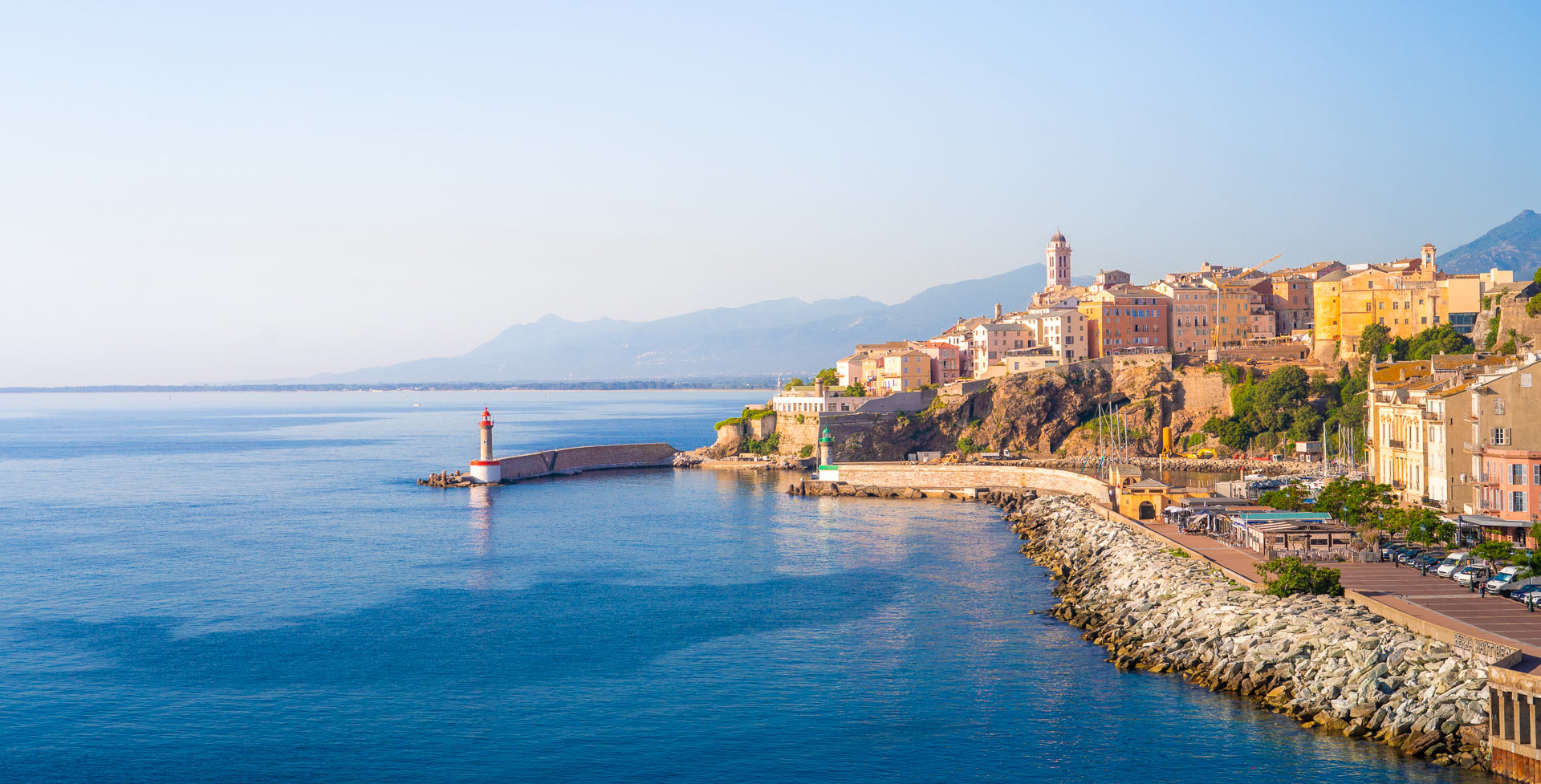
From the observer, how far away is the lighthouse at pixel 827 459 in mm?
74500

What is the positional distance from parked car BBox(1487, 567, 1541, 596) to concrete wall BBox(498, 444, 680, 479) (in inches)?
2372

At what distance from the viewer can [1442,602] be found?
27.5 meters

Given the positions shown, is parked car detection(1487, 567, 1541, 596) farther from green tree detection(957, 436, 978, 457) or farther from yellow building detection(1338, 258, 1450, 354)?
green tree detection(957, 436, 978, 457)

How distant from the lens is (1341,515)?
132 feet

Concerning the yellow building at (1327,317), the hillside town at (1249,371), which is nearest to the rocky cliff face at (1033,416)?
the hillside town at (1249,371)

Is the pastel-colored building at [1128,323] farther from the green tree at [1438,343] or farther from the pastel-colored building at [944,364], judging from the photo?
the green tree at [1438,343]

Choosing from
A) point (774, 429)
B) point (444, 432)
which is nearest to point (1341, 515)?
point (774, 429)

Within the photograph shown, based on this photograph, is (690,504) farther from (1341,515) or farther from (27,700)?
(27,700)

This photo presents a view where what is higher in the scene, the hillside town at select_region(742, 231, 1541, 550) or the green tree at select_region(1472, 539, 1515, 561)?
the hillside town at select_region(742, 231, 1541, 550)

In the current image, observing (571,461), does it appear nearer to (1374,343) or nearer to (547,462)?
(547,462)

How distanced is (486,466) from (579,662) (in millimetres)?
47979

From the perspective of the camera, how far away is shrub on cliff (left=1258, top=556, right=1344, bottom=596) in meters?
29.2

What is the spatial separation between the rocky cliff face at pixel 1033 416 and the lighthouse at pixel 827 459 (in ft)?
7.28

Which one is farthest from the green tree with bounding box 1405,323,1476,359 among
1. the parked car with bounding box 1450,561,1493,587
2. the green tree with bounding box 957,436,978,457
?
the parked car with bounding box 1450,561,1493,587
